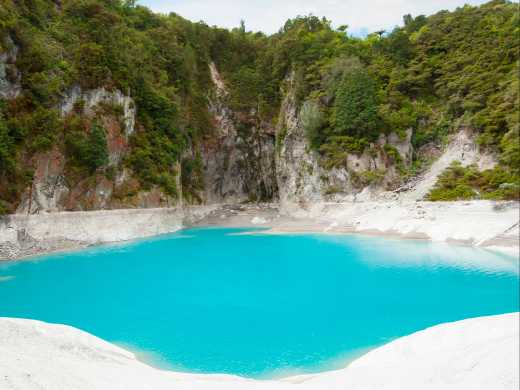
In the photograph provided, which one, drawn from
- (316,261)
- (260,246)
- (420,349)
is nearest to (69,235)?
(260,246)

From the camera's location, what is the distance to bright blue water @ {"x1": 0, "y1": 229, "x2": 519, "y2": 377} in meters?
12.2

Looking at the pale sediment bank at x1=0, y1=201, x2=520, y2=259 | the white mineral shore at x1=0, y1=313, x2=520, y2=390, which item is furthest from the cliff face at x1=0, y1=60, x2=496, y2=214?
the white mineral shore at x1=0, y1=313, x2=520, y2=390

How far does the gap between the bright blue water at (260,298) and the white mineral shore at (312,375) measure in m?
1.62

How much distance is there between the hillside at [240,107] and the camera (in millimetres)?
35750

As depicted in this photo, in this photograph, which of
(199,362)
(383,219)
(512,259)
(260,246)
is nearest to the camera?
(199,362)

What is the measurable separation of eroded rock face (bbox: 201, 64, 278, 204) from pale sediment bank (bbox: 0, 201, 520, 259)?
1469 centimetres

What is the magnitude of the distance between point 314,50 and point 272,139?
16.4 m

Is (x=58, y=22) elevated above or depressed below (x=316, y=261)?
above

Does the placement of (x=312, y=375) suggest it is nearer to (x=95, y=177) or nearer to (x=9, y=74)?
(x=9, y=74)

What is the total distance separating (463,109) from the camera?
159 ft

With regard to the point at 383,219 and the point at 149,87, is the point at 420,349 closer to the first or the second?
the point at 383,219

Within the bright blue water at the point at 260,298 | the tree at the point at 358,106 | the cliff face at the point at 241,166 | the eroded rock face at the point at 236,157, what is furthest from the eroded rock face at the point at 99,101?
the tree at the point at 358,106

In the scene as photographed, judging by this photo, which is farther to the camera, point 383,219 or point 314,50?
point 314,50

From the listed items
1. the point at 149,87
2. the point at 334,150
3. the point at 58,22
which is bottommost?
the point at 334,150
